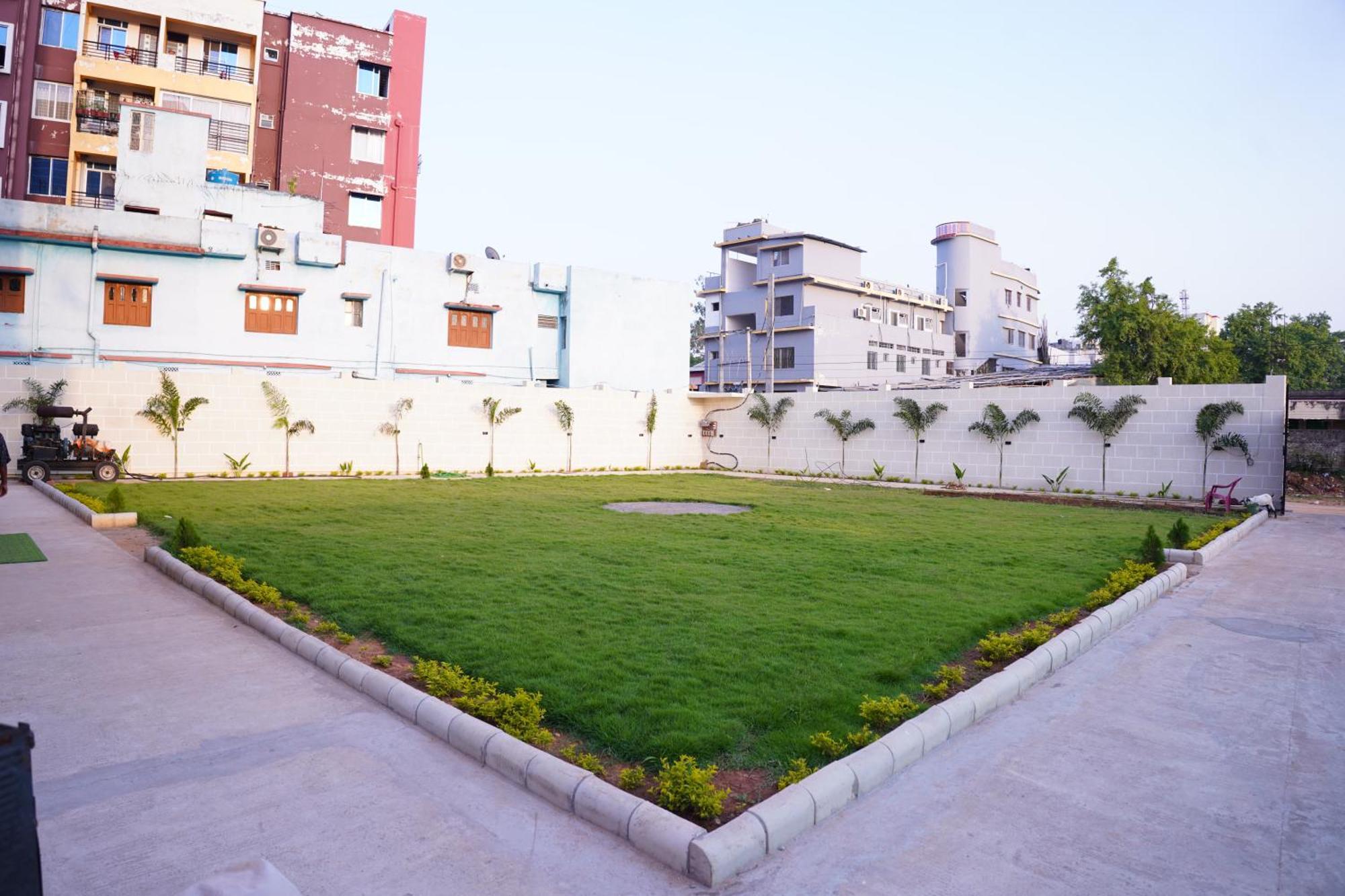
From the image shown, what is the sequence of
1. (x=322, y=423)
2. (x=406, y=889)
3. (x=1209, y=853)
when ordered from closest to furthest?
(x=406, y=889) → (x=1209, y=853) → (x=322, y=423)

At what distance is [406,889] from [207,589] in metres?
4.79

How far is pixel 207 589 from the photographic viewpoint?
249 inches

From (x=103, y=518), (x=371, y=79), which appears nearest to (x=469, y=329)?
(x=371, y=79)

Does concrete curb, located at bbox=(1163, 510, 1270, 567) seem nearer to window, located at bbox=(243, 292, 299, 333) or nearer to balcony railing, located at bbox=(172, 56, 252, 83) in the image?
window, located at bbox=(243, 292, 299, 333)

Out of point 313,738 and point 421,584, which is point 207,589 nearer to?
point 421,584

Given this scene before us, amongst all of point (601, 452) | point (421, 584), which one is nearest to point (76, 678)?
point (421, 584)

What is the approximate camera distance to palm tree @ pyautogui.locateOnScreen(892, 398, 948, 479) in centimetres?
2106

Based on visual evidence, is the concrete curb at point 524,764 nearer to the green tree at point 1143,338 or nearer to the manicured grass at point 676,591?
the manicured grass at point 676,591

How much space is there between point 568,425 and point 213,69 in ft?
60.5

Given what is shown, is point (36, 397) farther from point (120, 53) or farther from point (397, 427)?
point (120, 53)

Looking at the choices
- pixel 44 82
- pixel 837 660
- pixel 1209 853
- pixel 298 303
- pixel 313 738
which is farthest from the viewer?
pixel 44 82

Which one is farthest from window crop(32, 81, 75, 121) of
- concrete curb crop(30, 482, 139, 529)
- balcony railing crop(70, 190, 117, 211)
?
concrete curb crop(30, 482, 139, 529)

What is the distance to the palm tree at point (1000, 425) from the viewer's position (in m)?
19.5

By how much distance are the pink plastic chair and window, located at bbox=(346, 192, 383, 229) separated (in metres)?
28.0
